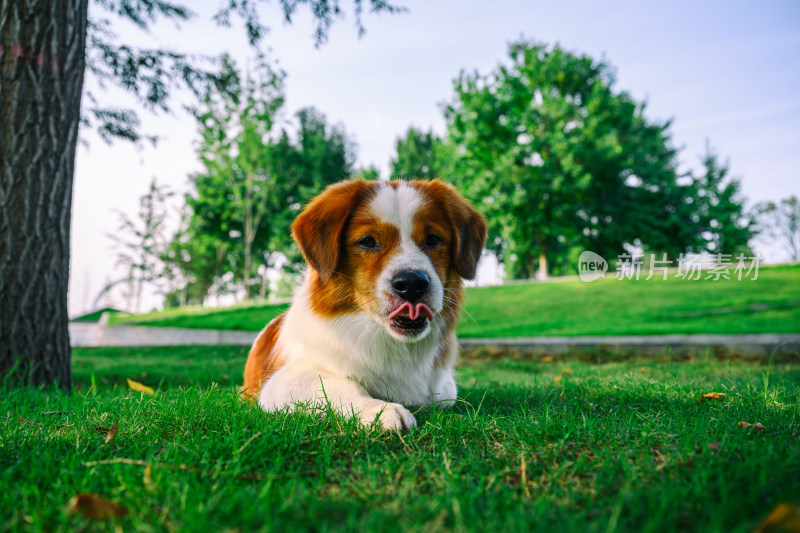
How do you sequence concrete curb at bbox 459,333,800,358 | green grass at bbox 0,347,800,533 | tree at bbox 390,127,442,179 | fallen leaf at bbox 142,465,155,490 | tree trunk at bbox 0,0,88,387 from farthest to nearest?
tree at bbox 390,127,442,179 → concrete curb at bbox 459,333,800,358 → tree trunk at bbox 0,0,88,387 → fallen leaf at bbox 142,465,155,490 → green grass at bbox 0,347,800,533

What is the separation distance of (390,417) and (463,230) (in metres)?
1.60

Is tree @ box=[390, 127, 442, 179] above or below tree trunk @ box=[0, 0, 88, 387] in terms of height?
above

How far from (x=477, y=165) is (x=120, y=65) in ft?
82.4

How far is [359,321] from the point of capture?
10.5 ft

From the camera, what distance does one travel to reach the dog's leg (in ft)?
7.90

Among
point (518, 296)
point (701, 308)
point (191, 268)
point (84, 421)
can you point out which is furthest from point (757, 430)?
point (191, 268)

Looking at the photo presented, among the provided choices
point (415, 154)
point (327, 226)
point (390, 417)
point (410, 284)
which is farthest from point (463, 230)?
point (415, 154)

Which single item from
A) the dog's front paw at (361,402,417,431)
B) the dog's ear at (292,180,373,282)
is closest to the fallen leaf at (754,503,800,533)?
the dog's front paw at (361,402,417,431)

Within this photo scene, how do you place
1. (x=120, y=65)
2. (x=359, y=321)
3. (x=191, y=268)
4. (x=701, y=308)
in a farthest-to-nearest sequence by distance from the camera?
(x=191, y=268) → (x=701, y=308) → (x=120, y=65) → (x=359, y=321)

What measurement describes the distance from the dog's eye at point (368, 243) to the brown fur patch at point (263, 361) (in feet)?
3.49

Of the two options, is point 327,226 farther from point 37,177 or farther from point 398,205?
point 37,177

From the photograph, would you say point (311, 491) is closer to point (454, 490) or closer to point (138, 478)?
point (454, 490)

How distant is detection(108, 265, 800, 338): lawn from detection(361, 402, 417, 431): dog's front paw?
5.84 m

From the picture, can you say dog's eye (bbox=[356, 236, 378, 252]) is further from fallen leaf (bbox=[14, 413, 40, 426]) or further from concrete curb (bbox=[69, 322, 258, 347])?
concrete curb (bbox=[69, 322, 258, 347])
